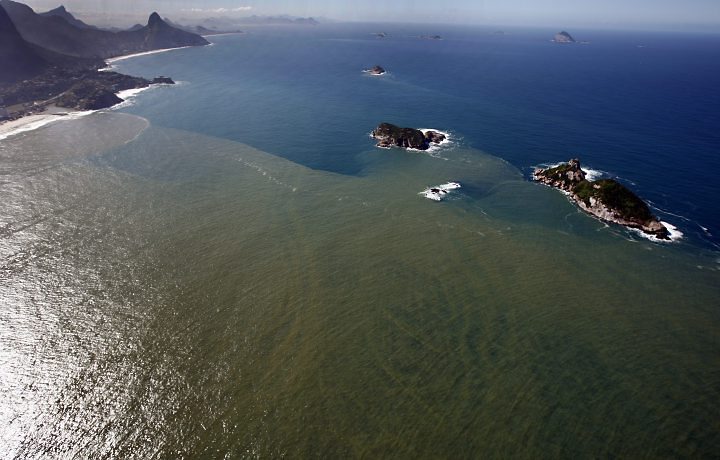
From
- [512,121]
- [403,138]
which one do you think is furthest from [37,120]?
[512,121]

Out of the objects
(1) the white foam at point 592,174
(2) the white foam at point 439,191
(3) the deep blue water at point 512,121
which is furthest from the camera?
(3) the deep blue water at point 512,121

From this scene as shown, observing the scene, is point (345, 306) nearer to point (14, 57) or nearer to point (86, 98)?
point (86, 98)

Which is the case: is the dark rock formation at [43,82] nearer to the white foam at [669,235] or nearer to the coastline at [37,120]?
the coastline at [37,120]

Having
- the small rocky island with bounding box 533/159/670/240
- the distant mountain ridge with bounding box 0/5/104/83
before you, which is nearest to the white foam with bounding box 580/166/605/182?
the small rocky island with bounding box 533/159/670/240

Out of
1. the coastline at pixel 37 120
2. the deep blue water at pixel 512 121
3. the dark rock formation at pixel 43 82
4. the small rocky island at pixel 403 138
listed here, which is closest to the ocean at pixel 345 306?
the deep blue water at pixel 512 121

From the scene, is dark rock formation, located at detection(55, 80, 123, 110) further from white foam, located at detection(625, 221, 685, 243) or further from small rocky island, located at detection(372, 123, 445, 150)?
white foam, located at detection(625, 221, 685, 243)
